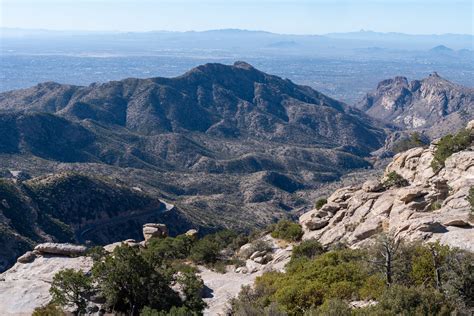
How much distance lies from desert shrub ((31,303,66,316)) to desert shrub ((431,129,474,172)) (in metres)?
26.0

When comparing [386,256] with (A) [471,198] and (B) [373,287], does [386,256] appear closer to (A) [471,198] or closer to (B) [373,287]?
(B) [373,287]

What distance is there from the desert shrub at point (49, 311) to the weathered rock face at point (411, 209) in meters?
16.7

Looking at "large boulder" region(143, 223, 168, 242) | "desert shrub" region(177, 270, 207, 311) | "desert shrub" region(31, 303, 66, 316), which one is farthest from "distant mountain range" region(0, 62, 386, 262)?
"desert shrub" region(31, 303, 66, 316)

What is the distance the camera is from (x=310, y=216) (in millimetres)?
40812

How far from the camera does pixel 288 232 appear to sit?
129 ft

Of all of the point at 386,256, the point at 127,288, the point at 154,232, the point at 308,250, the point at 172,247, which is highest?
the point at 386,256

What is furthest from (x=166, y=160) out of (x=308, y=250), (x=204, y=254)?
(x=308, y=250)

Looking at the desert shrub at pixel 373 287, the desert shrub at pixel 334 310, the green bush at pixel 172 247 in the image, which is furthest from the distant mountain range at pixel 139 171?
the desert shrub at pixel 334 310

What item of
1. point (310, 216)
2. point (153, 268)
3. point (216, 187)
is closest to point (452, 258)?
point (153, 268)

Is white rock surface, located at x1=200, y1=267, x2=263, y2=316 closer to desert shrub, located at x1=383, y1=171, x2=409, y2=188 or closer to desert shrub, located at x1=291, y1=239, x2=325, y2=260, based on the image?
desert shrub, located at x1=291, y1=239, x2=325, y2=260

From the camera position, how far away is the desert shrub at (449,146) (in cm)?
3670

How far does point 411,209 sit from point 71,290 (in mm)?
19384

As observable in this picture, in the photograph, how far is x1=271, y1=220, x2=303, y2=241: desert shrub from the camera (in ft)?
128

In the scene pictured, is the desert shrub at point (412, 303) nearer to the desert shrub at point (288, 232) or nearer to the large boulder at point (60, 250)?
the desert shrub at point (288, 232)
